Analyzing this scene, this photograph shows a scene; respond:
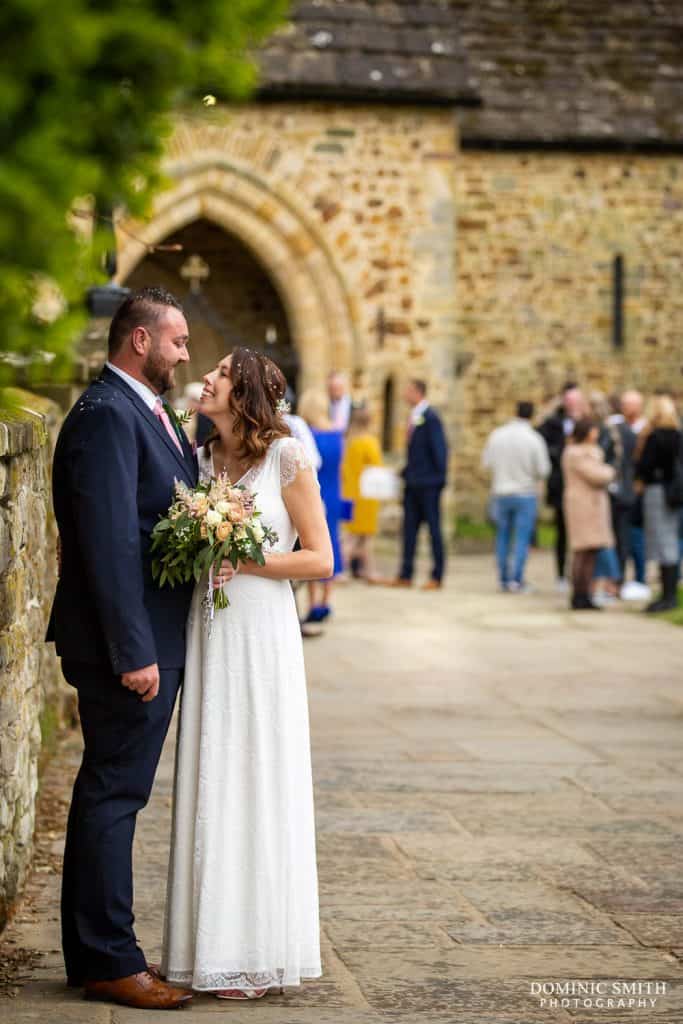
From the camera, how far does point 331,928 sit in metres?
5.06

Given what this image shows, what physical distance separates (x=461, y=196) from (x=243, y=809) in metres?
18.1

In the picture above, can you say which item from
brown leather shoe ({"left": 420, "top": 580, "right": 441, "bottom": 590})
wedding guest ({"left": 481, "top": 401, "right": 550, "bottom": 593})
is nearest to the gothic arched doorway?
wedding guest ({"left": 481, "top": 401, "right": 550, "bottom": 593})

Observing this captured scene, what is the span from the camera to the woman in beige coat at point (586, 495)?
13.5 meters

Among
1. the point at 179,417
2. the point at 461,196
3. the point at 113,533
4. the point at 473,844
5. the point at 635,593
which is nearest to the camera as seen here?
the point at 113,533


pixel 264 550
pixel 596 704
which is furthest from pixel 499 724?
pixel 264 550

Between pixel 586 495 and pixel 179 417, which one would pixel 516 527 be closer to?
pixel 586 495

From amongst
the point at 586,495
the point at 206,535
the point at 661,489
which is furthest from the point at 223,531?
the point at 661,489

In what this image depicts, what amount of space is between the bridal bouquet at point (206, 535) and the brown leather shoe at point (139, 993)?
3.08ft

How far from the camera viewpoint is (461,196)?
21859mm

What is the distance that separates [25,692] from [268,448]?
1305 millimetres

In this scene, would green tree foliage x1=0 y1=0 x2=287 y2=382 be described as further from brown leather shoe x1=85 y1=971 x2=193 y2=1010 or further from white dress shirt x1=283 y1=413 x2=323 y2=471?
white dress shirt x1=283 y1=413 x2=323 y2=471

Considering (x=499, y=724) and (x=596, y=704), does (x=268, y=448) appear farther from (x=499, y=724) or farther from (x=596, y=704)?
(x=596, y=704)

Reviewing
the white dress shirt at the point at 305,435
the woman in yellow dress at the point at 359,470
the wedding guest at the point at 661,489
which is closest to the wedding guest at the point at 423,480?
the woman in yellow dress at the point at 359,470

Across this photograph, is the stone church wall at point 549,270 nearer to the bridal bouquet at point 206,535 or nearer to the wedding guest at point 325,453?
the wedding guest at point 325,453
